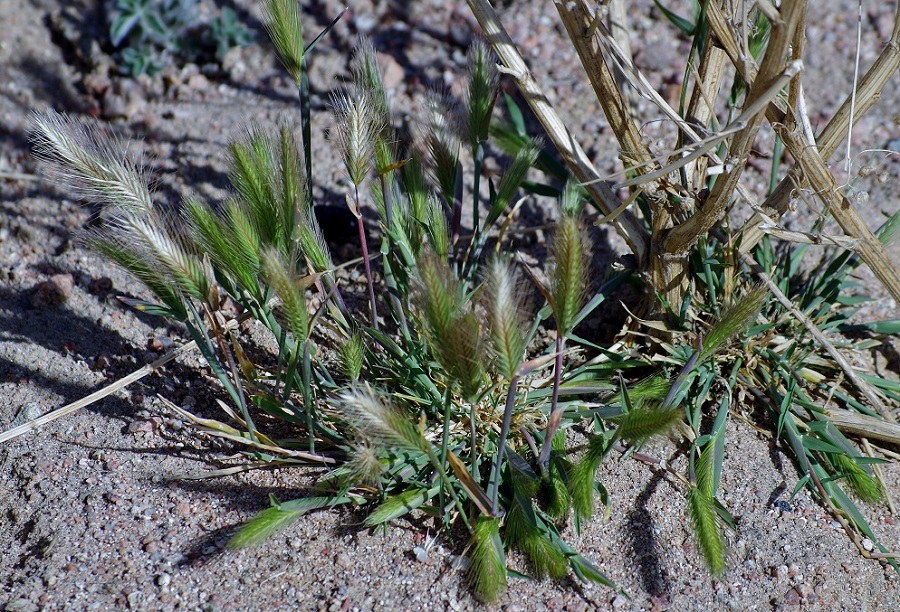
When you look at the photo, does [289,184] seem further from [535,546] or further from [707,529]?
[707,529]

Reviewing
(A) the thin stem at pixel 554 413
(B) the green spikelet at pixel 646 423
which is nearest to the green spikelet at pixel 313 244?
(A) the thin stem at pixel 554 413

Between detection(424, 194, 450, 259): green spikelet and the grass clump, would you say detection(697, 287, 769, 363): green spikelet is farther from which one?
the grass clump

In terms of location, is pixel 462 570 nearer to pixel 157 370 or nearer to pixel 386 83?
pixel 157 370

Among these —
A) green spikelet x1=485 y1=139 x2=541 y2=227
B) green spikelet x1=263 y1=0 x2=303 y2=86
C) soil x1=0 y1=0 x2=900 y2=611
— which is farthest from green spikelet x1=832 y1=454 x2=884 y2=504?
green spikelet x1=263 y1=0 x2=303 y2=86

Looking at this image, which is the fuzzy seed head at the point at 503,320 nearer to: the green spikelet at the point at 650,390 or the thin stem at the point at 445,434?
the thin stem at the point at 445,434

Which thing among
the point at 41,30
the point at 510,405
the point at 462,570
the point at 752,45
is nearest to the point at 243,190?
the point at 510,405

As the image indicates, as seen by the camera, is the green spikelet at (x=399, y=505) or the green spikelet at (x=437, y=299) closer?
the green spikelet at (x=437, y=299)
